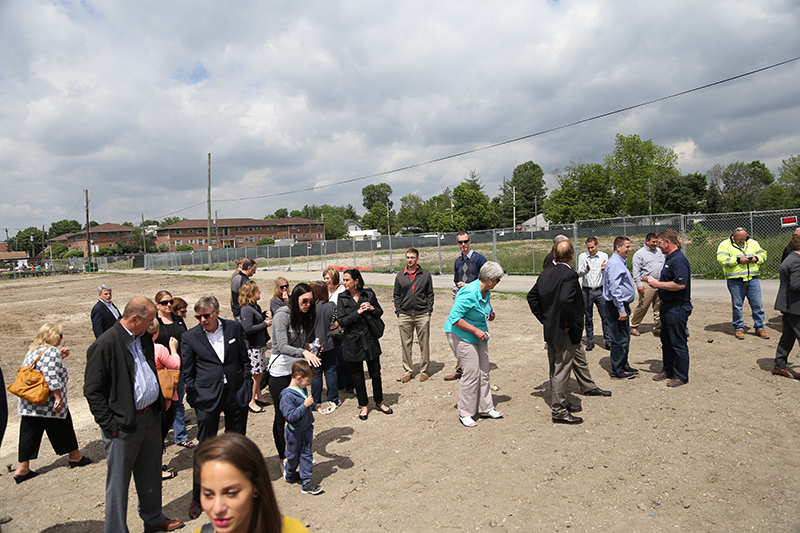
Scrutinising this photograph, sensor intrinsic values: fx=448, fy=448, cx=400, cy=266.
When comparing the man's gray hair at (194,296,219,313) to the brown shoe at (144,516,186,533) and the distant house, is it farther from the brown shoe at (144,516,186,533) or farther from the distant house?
the distant house

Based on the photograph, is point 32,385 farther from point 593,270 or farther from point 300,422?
point 593,270

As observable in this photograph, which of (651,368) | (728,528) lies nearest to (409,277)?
(651,368)

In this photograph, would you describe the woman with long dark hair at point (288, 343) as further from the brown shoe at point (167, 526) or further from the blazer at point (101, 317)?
the blazer at point (101, 317)

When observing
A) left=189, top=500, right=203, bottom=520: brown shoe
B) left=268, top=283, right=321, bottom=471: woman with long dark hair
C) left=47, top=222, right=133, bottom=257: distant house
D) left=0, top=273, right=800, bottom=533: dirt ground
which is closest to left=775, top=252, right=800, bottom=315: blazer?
left=0, top=273, right=800, bottom=533: dirt ground

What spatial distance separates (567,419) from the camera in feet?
17.0

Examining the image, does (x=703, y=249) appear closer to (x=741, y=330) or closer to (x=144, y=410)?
(x=741, y=330)

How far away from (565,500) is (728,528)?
45.0 inches

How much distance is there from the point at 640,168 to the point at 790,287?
58.5 metres

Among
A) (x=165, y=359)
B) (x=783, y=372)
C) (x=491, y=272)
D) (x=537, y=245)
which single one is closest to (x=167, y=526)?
(x=165, y=359)

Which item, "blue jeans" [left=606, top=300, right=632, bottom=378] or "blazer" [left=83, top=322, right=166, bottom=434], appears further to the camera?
"blue jeans" [left=606, top=300, right=632, bottom=378]

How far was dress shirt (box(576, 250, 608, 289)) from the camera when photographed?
25.9 feet

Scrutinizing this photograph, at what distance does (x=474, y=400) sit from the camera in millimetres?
5426

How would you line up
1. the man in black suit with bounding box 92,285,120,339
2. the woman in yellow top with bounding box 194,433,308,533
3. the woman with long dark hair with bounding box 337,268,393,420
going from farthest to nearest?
1. the man in black suit with bounding box 92,285,120,339
2. the woman with long dark hair with bounding box 337,268,393,420
3. the woman in yellow top with bounding box 194,433,308,533

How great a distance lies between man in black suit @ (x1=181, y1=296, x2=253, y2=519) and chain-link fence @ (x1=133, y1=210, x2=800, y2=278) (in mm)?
12463
